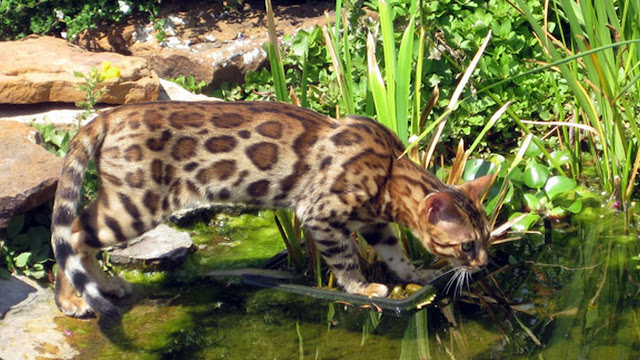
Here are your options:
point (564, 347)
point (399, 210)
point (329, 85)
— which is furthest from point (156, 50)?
point (564, 347)

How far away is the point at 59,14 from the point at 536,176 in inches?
192

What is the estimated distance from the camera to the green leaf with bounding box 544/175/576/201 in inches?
237

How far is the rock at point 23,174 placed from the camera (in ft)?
17.0

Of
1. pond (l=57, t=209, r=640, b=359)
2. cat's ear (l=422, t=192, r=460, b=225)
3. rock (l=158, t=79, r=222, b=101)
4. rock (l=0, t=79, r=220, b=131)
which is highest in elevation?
rock (l=0, t=79, r=220, b=131)

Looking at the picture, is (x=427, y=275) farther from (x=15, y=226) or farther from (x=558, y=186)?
(x=15, y=226)

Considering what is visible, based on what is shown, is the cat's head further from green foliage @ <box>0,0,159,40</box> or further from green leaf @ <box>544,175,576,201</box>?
green foliage @ <box>0,0,159,40</box>

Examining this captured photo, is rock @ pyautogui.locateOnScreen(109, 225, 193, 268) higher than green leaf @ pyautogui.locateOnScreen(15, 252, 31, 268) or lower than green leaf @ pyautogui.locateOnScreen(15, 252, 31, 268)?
lower

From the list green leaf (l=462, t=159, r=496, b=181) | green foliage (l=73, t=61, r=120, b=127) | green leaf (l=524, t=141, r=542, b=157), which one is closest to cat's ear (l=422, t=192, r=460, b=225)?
green leaf (l=462, t=159, r=496, b=181)

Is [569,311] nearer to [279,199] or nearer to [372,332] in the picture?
[372,332]

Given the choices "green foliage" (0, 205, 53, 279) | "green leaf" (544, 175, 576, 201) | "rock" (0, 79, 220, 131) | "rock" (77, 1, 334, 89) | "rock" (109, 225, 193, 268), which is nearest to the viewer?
"green foliage" (0, 205, 53, 279)

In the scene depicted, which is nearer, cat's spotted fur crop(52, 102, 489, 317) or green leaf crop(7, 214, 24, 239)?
cat's spotted fur crop(52, 102, 489, 317)

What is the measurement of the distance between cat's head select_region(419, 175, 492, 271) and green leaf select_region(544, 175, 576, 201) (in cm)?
101

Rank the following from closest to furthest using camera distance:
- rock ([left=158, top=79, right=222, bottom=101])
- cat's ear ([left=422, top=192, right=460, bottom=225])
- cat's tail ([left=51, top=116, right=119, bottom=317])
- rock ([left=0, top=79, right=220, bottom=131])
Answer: cat's tail ([left=51, top=116, right=119, bottom=317]) < cat's ear ([left=422, top=192, right=460, bottom=225]) < rock ([left=0, top=79, right=220, bottom=131]) < rock ([left=158, top=79, right=222, bottom=101])

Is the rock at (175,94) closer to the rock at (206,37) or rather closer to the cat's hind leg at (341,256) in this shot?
the rock at (206,37)
